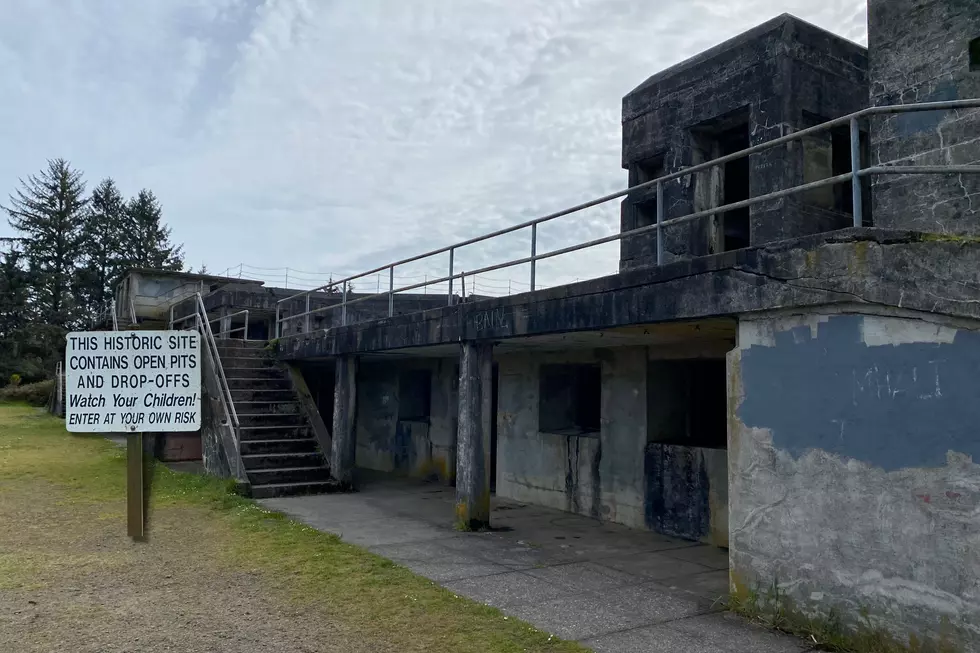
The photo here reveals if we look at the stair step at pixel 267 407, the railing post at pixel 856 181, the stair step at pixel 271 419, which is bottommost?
the stair step at pixel 271 419

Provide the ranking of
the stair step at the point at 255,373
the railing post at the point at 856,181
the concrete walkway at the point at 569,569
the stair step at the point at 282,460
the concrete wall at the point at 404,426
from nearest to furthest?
the railing post at the point at 856,181
the concrete walkway at the point at 569,569
the stair step at the point at 282,460
the concrete wall at the point at 404,426
the stair step at the point at 255,373

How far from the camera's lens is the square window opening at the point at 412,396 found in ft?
55.6

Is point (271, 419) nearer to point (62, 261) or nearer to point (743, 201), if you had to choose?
point (743, 201)

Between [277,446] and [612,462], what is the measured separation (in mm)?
6430

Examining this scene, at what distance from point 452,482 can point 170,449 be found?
7.20 metres

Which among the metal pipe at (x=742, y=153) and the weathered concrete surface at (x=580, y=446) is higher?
the metal pipe at (x=742, y=153)

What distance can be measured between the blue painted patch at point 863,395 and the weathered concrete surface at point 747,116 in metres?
4.50

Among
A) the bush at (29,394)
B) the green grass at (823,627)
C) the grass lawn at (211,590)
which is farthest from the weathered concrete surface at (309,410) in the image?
the bush at (29,394)

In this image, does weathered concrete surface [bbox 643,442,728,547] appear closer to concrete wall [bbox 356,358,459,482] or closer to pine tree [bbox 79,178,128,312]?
concrete wall [bbox 356,358,459,482]

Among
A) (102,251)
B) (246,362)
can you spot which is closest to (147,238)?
(102,251)

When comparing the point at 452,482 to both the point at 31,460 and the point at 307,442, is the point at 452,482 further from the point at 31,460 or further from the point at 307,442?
the point at 31,460

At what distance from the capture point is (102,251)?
56.6 m

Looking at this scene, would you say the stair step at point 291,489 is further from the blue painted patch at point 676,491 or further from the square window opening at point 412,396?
the blue painted patch at point 676,491

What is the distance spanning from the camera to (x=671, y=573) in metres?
7.82
